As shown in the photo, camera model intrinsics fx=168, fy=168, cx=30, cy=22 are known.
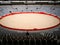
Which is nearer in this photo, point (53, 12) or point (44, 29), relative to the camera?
point (44, 29)

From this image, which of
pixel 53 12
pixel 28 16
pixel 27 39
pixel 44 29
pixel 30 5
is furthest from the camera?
pixel 30 5

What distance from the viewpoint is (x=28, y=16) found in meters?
1.19

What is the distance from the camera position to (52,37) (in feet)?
2.79

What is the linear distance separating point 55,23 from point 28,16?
22cm

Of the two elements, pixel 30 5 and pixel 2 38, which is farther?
pixel 30 5

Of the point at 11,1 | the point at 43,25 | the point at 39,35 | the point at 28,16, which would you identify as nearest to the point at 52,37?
the point at 39,35

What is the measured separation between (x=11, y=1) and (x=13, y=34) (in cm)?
68

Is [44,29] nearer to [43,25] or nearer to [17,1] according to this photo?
[43,25]

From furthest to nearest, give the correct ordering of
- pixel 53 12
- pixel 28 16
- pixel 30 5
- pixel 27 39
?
1. pixel 30 5
2. pixel 53 12
3. pixel 28 16
4. pixel 27 39

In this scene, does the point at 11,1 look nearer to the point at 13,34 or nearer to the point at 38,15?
the point at 38,15

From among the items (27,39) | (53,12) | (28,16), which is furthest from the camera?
(53,12)

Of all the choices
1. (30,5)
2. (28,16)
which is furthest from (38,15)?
(30,5)

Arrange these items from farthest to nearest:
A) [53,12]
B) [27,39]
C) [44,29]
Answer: [53,12]
[44,29]
[27,39]

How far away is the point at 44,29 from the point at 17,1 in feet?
2.11
